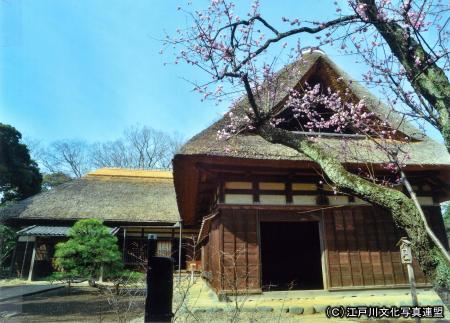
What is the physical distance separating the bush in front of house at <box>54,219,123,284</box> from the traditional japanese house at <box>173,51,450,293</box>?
13.2 ft

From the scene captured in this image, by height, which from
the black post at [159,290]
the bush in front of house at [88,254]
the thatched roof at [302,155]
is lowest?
the black post at [159,290]

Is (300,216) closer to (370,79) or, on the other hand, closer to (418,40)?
(370,79)

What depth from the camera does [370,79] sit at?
12.6 ft

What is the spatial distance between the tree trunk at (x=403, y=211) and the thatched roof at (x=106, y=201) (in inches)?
578

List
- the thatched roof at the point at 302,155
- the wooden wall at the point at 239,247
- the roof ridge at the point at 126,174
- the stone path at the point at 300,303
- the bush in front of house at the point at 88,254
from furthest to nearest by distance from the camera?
the roof ridge at the point at 126,174, the bush in front of house at the point at 88,254, the wooden wall at the point at 239,247, the thatched roof at the point at 302,155, the stone path at the point at 300,303

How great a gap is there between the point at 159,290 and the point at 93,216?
16322 mm

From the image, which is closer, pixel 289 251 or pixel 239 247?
pixel 239 247

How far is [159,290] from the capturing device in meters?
2.10

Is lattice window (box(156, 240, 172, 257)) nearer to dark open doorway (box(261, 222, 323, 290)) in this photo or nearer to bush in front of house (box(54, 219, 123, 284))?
bush in front of house (box(54, 219, 123, 284))

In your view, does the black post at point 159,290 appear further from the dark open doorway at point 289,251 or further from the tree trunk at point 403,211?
the dark open doorway at point 289,251

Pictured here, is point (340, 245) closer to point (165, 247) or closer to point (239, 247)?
point (239, 247)

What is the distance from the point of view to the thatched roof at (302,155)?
265 inches

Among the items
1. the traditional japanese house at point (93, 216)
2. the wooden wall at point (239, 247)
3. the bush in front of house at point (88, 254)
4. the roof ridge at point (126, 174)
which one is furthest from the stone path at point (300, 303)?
the roof ridge at point (126, 174)

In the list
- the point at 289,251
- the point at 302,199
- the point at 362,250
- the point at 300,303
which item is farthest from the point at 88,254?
the point at 362,250
